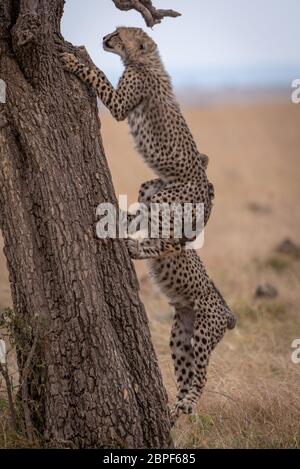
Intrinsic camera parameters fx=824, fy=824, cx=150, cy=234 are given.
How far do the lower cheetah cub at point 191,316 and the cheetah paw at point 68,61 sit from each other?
1.47 meters

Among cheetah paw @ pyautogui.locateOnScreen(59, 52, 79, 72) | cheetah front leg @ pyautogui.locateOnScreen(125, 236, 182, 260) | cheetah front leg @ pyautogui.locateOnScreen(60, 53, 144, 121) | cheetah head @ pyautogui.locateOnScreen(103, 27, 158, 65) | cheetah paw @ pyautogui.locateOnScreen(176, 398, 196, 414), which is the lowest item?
cheetah paw @ pyautogui.locateOnScreen(176, 398, 196, 414)

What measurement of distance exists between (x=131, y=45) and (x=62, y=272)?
2.02 m

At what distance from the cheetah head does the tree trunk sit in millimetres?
1243

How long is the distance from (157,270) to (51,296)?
142cm

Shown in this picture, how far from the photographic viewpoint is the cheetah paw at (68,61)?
13.6ft

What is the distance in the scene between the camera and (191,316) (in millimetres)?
5375

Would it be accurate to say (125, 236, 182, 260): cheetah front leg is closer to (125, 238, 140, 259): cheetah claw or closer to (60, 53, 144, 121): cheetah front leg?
(125, 238, 140, 259): cheetah claw

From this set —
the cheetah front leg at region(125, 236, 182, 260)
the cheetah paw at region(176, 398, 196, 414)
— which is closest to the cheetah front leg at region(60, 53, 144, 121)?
the cheetah front leg at region(125, 236, 182, 260)

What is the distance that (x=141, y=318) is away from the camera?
159 inches

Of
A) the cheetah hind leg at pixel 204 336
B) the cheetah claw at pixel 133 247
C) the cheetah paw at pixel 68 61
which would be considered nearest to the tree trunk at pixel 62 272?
the cheetah paw at pixel 68 61

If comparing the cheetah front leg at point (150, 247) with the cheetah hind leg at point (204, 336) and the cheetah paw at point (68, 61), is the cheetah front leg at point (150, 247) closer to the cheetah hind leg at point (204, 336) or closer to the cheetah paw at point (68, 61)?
the cheetah hind leg at point (204, 336)

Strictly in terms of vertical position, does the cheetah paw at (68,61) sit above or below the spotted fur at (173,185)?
above

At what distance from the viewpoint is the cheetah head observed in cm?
528
